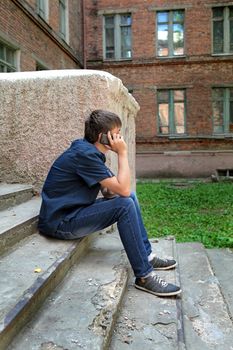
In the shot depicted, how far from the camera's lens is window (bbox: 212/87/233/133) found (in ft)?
55.3

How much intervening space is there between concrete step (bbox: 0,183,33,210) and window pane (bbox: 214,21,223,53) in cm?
1528

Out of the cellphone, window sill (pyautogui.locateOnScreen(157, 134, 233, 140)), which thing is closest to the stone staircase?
the cellphone

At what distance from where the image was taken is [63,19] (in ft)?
49.9

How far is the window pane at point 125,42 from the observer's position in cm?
1758

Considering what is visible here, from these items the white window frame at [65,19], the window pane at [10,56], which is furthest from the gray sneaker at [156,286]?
the white window frame at [65,19]

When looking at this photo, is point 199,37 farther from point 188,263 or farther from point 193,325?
point 193,325

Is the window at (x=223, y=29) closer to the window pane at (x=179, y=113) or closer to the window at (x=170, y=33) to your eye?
the window at (x=170, y=33)

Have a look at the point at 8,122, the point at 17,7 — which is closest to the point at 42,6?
the point at 17,7

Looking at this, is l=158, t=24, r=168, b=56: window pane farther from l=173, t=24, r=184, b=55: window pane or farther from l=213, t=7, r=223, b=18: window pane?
l=213, t=7, r=223, b=18: window pane

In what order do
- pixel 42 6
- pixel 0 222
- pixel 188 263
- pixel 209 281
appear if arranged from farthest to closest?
pixel 42 6 → pixel 188 263 → pixel 209 281 → pixel 0 222

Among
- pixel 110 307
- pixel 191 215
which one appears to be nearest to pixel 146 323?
pixel 110 307

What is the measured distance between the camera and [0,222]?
2.68 meters

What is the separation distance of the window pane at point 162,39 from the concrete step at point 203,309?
14.9 meters

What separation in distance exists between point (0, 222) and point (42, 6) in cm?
1178
